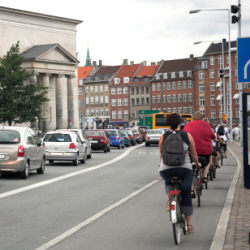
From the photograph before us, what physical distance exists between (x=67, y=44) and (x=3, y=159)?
7419 cm

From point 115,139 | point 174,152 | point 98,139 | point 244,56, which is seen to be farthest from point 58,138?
point 115,139

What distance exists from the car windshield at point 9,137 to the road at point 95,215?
4.34 ft

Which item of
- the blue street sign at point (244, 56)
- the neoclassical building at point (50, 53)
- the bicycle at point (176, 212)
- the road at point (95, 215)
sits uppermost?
the neoclassical building at point (50, 53)

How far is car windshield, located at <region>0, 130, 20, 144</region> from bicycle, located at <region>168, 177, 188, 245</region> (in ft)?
36.6

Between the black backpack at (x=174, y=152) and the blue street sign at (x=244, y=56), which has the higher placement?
A: the blue street sign at (x=244, y=56)

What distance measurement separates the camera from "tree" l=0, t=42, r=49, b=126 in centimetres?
5528

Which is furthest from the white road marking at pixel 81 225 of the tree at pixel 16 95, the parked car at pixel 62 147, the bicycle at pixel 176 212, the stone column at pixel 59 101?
the stone column at pixel 59 101

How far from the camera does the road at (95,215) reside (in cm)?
781

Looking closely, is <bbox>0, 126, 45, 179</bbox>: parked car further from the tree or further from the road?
the tree

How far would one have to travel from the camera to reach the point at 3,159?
717 inches

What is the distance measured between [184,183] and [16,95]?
4971cm

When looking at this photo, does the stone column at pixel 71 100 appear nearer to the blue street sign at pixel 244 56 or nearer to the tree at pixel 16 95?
the tree at pixel 16 95

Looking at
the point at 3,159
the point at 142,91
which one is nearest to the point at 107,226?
the point at 3,159

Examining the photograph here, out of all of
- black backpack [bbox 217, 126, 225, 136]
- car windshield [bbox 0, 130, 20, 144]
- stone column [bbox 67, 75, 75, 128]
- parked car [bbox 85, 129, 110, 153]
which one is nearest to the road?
car windshield [bbox 0, 130, 20, 144]
